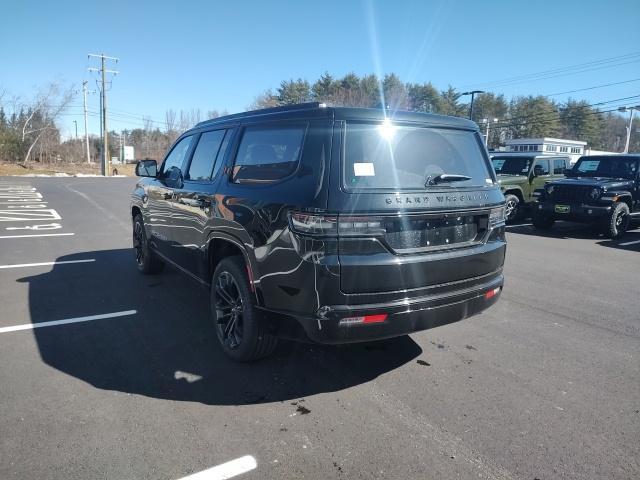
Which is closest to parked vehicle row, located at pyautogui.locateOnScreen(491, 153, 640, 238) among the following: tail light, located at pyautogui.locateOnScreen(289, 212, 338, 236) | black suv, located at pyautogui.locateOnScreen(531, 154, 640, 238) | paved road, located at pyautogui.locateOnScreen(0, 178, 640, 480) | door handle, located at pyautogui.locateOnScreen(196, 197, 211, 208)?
black suv, located at pyautogui.locateOnScreen(531, 154, 640, 238)

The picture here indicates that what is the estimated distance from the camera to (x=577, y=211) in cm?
1025

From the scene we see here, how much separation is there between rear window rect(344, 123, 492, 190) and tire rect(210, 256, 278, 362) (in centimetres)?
117

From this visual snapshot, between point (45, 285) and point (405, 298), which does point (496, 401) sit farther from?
point (45, 285)

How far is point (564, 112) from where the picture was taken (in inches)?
2921

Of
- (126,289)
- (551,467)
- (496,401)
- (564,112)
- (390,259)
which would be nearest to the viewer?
(551,467)

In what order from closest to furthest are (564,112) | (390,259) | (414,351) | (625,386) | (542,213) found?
(390,259) → (625,386) → (414,351) → (542,213) → (564,112)

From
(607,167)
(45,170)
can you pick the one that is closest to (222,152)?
(607,167)

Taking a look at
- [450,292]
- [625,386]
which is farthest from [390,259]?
[625,386]

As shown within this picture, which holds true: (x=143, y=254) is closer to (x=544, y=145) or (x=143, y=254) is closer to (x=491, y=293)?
(x=491, y=293)

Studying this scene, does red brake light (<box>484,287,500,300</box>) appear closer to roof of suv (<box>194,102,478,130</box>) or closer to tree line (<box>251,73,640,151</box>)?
roof of suv (<box>194,102,478,130</box>)

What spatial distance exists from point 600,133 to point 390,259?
9381cm

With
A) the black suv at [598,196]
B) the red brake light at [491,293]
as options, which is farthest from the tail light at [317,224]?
the black suv at [598,196]

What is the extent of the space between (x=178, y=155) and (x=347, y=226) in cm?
312

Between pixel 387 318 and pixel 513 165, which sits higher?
pixel 513 165
